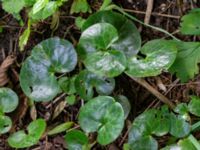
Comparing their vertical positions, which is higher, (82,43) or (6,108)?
(82,43)

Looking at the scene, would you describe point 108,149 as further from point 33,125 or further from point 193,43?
point 193,43

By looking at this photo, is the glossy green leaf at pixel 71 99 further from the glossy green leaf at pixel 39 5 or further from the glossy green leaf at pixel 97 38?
the glossy green leaf at pixel 39 5

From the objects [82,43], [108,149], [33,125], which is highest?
[82,43]

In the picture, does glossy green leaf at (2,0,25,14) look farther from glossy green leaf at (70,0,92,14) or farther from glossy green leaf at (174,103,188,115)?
glossy green leaf at (174,103,188,115)

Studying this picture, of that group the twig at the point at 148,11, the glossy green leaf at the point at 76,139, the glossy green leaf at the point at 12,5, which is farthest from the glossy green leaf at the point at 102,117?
the glossy green leaf at the point at 12,5

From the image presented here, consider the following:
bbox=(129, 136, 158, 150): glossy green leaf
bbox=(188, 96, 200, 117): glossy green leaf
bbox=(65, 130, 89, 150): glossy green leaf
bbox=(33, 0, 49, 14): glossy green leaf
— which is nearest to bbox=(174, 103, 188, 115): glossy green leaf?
bbox=(188, 96, 200, 117): glossy green leaf

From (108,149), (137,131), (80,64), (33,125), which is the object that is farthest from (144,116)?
(33,125)

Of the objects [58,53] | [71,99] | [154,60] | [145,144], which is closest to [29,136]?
[71,99]
